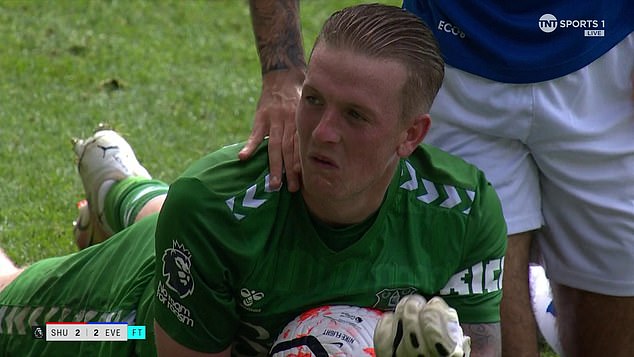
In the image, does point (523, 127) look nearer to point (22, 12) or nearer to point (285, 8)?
point (285, 8)

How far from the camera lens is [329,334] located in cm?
295

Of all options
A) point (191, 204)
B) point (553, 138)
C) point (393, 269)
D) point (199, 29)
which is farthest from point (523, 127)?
point (199, 29)

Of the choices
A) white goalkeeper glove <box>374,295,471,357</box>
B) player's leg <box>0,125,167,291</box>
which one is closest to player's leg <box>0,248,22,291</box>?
player's leg <box>0,125,167,291</box>

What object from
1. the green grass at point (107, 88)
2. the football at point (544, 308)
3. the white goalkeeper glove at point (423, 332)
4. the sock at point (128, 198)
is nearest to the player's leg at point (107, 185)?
the sock at point (128, 198)

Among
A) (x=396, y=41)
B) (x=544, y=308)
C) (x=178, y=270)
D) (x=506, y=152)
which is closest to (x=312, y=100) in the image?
(x=396, y=41)

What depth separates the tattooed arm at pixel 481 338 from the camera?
3.16 metres

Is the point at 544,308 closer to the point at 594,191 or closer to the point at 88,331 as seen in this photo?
the point at 594,191

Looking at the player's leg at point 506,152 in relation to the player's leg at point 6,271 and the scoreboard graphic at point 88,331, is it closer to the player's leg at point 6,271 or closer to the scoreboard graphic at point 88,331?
the scoreboard graphic at point 88,331

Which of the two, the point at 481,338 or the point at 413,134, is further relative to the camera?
the point at 481,338

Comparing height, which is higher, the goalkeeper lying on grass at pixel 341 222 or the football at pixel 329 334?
the goalkeeper lying on grass at pixel 341 222

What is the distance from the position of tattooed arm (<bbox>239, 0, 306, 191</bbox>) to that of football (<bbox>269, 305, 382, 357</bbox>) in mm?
306

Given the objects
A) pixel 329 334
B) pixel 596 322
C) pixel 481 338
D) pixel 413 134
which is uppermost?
pixel 413 134

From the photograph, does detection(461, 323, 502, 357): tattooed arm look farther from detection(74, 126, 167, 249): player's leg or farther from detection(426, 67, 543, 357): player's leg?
detection(74, 126, 167, 249): player's leg

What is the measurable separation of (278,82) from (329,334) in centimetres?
66
